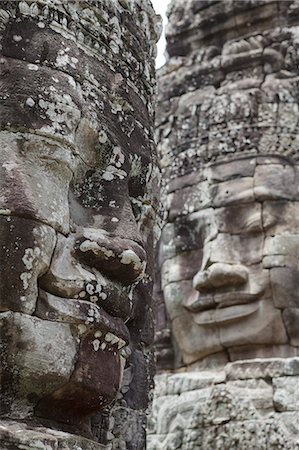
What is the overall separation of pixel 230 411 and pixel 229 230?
1430 mm

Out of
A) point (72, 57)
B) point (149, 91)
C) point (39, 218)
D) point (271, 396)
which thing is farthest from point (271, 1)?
point (39, 218)

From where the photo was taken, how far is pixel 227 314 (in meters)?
5.83

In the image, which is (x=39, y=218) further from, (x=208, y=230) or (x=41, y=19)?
(x=208, y=230)

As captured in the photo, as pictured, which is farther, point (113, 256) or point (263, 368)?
point (263, 368)

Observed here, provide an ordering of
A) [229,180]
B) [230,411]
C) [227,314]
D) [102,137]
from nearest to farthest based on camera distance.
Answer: [102,137]
[230,411]
[227,314]
[229,180]

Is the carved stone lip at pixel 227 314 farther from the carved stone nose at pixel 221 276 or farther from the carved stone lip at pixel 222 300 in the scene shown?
the carved stone nose at pixel 221 276

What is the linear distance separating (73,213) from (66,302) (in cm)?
32

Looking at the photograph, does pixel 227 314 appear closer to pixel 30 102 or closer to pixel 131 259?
pixel 131 259

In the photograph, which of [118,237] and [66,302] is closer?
[66,302]

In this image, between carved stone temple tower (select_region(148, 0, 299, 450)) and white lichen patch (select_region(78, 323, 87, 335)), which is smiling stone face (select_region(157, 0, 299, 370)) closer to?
carved stone temple tower (select_region(148, 0, 299, 450))

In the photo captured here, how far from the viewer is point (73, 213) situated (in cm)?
229

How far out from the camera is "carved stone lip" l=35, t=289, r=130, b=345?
2039 mm

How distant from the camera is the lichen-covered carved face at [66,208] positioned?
2.00m

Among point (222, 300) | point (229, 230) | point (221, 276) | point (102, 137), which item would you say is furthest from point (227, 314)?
point (102, 137)
